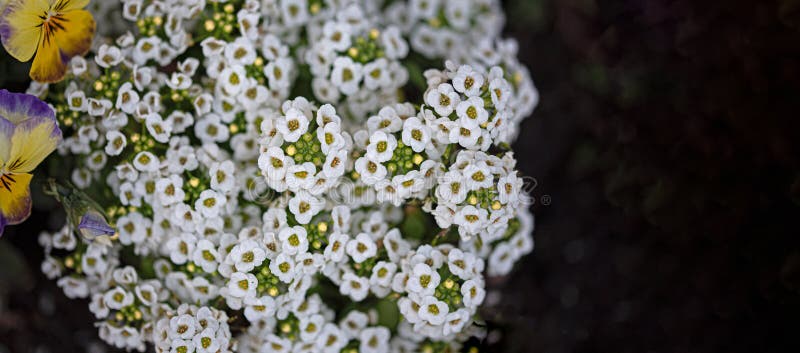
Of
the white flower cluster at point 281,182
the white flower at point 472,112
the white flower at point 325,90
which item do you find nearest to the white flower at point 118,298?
the white flower cluster at point 281,182

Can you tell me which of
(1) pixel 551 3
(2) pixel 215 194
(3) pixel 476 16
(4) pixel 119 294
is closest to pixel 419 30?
(3) pixel 476 16

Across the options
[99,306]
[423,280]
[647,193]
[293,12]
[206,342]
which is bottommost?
[99,306]

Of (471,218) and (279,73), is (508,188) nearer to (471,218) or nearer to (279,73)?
(471,218)

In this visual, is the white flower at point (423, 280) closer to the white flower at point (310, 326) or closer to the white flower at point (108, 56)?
the white flower at point (310, 326)

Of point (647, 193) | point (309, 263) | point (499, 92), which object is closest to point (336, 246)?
point (309, 263)

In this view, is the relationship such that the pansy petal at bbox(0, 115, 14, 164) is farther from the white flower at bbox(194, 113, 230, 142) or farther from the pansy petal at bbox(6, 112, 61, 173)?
the white flower at bbox(194, 113, 230, 142)

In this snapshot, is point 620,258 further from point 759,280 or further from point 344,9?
point 344,9
